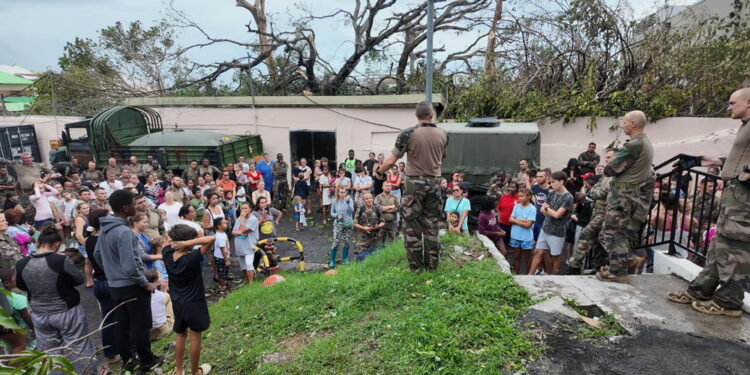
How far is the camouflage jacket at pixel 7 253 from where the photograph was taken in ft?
17.9

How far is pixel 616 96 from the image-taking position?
11977 millimetres

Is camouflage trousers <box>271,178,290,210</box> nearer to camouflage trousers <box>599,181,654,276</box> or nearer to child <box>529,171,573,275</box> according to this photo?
child <box>529,171,573,275</box>

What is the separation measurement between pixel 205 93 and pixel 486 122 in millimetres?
12158

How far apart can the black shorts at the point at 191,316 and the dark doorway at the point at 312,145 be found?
11.1m

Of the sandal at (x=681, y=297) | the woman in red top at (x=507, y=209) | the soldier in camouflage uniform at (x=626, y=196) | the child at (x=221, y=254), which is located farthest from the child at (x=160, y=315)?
the sandal at (x=681, y=297)

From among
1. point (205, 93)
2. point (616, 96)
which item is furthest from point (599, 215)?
point (205, 93)

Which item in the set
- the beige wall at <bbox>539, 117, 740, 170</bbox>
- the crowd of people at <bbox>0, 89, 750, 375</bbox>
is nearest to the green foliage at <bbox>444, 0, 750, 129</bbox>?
the beige wall at <bbox>539, 117, 740, 170</bbox>

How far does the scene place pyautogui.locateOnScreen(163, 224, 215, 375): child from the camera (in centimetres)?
397

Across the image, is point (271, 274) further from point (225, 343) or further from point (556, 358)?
point (556, 358)

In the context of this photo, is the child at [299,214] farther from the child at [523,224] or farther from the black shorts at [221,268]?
the child at [523,224]

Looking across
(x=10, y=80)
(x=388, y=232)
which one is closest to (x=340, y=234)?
(x=388, y=232)

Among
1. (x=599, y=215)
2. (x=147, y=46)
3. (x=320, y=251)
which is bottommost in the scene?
(x=320, y=251)

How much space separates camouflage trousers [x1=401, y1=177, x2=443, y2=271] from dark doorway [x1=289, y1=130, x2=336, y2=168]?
413 inches

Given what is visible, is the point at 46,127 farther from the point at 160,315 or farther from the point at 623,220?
the point at 623,220
